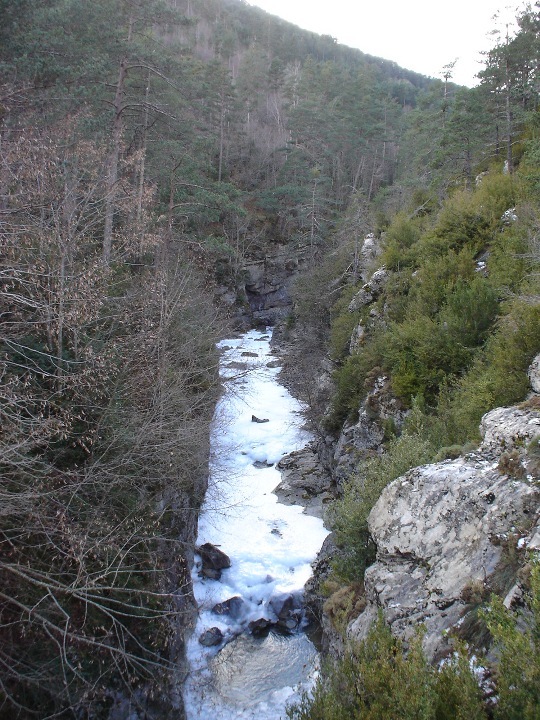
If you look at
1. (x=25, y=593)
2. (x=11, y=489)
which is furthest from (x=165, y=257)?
(x=25, y=593)

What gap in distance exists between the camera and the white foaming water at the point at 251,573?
28.2 ft

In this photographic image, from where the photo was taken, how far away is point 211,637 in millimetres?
9898

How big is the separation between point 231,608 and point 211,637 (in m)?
0.86

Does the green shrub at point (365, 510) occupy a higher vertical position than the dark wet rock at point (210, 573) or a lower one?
higher

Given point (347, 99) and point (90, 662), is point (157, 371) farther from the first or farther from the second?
point (347, 99)

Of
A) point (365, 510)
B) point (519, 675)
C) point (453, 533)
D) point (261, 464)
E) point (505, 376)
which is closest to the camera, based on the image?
point (519, 675)

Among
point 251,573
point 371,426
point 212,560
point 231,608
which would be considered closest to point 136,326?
point 371,426

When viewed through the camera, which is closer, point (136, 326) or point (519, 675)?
point (519, 675)

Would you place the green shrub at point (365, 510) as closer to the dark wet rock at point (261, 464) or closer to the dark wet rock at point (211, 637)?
the dark wet rock at point (211, 637)

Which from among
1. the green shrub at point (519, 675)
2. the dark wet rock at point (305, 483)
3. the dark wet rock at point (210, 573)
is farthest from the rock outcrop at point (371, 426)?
the green shrub at point (519, 675)

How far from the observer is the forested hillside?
6.09m

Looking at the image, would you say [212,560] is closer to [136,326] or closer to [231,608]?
[231,608]

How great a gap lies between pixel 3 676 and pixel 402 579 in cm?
496

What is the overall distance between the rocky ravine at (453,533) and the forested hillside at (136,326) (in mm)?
1203
